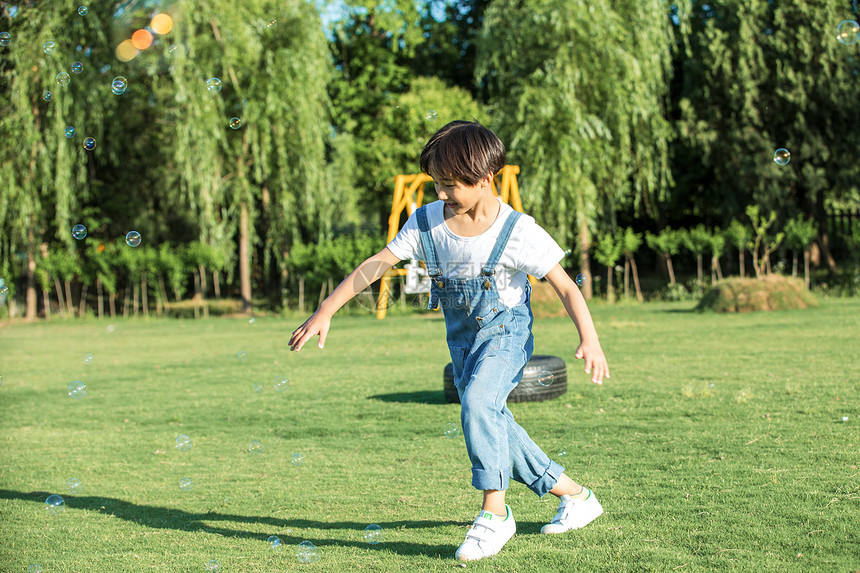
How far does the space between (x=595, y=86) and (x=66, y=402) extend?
620 inches

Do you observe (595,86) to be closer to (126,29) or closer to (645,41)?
(645,41)

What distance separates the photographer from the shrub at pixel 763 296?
15.4m

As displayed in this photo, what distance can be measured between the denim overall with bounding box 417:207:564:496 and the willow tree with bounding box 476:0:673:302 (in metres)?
16.5

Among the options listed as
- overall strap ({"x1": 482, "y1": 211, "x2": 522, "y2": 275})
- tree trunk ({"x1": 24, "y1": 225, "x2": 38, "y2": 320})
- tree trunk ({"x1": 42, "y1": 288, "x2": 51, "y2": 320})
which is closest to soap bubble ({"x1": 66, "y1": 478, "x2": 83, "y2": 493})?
overall strap ({"x1": 482, "y1": 211, "x2": 522, "y2": 275})

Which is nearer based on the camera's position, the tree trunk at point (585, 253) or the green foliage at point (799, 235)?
the green foliage at point (799, 235)

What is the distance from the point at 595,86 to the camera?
20.4 meters

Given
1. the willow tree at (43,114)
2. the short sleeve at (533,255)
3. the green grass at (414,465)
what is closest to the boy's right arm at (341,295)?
the short sleeve at (533,255)

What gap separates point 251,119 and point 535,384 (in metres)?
16.0

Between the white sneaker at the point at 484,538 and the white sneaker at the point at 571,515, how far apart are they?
0.30 meters

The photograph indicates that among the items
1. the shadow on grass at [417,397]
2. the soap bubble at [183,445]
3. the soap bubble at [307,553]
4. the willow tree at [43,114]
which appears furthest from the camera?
the willow tree at [43,114]

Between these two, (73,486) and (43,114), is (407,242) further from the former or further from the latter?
(43,114)

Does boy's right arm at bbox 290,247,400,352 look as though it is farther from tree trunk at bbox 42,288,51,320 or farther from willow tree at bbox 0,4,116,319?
tree trunk at bbox 42,288,51,320

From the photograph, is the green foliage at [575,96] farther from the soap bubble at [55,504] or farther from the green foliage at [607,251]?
the soap bubble at [55,504]

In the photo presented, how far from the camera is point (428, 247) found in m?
3.37
